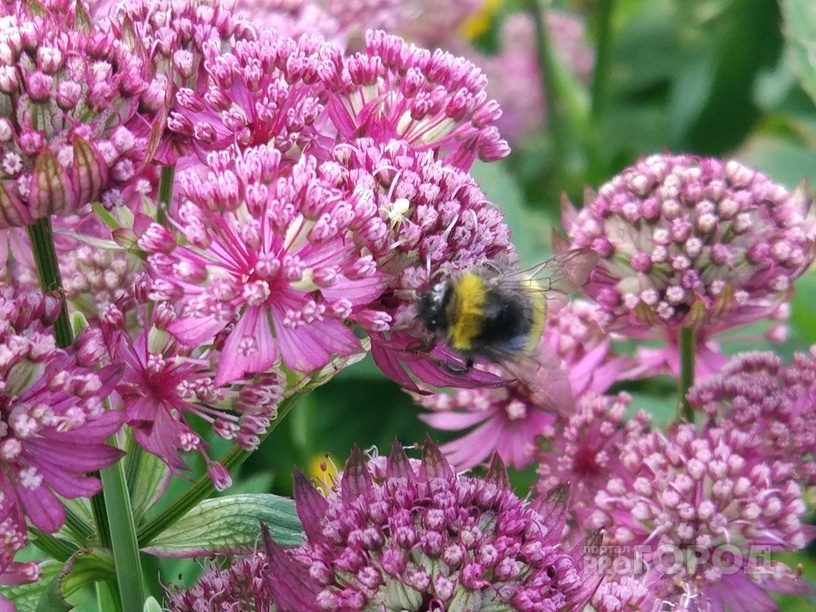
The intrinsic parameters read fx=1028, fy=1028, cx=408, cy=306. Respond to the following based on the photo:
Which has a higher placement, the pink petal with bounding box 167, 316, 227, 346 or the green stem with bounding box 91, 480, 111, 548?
the pink petal with bounding box 167, 316, 227, 346

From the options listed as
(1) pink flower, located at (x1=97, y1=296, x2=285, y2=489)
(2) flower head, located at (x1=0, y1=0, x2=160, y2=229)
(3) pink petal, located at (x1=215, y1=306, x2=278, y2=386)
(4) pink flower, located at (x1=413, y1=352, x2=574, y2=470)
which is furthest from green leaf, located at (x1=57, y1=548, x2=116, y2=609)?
(4) pink flower, located at (x1=413, y1=352, x2=574, y2=470)

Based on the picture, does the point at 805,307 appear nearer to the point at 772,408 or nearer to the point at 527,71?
the point at 772,408

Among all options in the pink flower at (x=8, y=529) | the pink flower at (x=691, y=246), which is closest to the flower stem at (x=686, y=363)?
the pink flower at (x=691, y=246)

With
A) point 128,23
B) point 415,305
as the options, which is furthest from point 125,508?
point 128,23

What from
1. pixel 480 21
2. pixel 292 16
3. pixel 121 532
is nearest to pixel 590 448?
pixel 121 532

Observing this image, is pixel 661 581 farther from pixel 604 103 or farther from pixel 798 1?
pixel 604 103

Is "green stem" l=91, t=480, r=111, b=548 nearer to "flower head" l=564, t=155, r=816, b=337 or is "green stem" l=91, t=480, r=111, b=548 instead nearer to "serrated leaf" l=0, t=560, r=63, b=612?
"serrated leaf" l=0, t=560, r=63, b=612
